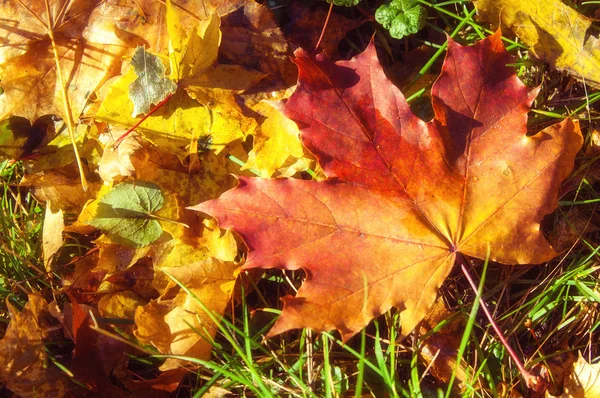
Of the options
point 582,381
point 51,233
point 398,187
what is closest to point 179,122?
point 51,233

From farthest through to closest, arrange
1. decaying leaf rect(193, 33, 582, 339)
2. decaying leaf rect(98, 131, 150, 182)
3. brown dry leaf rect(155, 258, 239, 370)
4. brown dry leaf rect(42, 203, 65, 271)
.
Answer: brown dry leaf rect(42, 203, 65, 271), decaying leaf rect(98, 131, 150, 182), brown dry leaf rect(155, 258, 239, 370), decaying leaf rect(193, 33, 582, 339)

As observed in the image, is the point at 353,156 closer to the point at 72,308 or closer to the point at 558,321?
the point at 558,321

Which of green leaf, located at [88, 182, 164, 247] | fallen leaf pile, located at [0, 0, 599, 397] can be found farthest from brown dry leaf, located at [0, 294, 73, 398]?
green leaf, located at [88, 182, 164, 247]

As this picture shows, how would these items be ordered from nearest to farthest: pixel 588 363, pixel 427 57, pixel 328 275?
pixel 328 275 → pixel 588 363 → pixel 427 57

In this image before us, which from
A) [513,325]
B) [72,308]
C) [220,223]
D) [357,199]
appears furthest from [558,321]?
[72,308]

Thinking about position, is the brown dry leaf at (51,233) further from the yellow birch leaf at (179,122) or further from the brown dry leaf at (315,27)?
the brown dry leaf at (315,27)

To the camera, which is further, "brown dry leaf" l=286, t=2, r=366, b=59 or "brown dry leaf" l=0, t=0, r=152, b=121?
"brown dry leaf" l=286, t=2, r=366, b=59

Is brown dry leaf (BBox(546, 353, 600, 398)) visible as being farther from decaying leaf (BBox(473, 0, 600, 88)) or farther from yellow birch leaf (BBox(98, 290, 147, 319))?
yellow birch leaf (BBox(98, 290, 147, 319))
